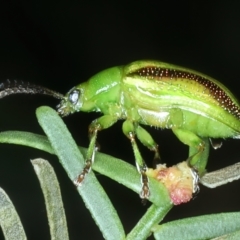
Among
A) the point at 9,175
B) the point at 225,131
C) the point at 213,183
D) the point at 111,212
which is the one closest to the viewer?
the point at 111,212

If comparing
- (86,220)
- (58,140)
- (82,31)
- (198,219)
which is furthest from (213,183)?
(82,31)

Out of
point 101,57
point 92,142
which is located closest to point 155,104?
point 92,142

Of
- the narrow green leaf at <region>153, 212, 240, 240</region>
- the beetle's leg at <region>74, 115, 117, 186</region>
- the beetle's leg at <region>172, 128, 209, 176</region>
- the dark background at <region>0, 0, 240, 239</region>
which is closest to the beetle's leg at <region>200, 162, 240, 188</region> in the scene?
the beetle's leg at <region>172, 128, 209, 176</region>

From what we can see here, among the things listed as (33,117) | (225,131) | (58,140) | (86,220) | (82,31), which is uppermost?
(82,31)

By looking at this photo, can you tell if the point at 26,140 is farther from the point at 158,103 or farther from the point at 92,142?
the point at 158,103

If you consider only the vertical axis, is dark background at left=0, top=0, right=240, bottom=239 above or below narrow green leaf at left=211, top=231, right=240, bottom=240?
above

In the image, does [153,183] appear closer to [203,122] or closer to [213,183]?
[213,183]

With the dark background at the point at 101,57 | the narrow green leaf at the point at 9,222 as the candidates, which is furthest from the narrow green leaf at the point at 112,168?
the dark background at the point at 101,57

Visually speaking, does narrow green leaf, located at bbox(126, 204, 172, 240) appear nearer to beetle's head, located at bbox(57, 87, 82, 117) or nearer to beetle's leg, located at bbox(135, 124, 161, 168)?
beetle's leg, located at bbox(135, 124, 161, 168)
